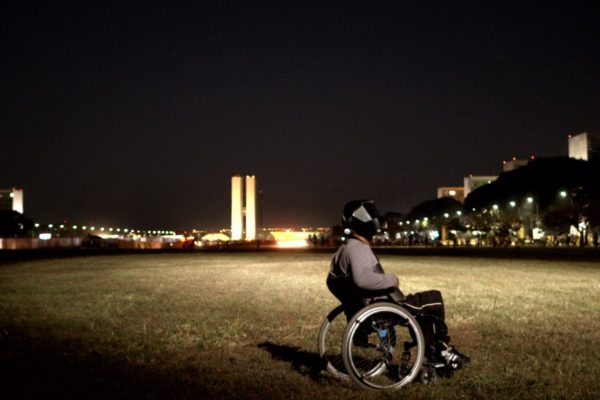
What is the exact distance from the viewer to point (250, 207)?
178250 millimetres

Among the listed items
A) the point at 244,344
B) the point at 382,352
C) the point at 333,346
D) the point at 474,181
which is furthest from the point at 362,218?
the point at 474,181

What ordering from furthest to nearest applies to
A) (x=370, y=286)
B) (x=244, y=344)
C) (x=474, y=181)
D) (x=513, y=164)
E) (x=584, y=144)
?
(x=474, y=181) < (x=513, y=164) < (x=584, y=144) < (x=244, y=344) < (x=370, y=286)

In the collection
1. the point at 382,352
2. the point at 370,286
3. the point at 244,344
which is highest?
the point at 370,286

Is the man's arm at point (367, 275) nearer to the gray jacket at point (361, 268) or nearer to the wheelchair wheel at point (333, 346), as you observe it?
the gray jacket at point (361, 268)

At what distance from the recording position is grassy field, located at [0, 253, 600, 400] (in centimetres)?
550

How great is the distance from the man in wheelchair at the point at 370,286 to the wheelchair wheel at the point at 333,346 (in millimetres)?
223

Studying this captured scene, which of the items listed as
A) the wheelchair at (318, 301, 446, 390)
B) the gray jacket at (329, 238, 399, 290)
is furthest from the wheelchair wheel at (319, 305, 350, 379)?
the gray jacket at (329, 238, 399, 290)

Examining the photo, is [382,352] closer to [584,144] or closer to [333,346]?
[333,346]

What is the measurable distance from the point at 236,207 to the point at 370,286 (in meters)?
172

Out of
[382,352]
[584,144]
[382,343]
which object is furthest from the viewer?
[584,144]

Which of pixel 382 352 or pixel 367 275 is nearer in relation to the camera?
pixel 367 275

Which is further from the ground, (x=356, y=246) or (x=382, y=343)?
(x=356, y=246)

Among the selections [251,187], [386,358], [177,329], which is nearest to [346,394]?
[386,358]

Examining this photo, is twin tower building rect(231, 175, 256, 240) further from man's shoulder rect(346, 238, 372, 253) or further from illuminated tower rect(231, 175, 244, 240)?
man's shoulder rect(346, 238, 372, 253)
